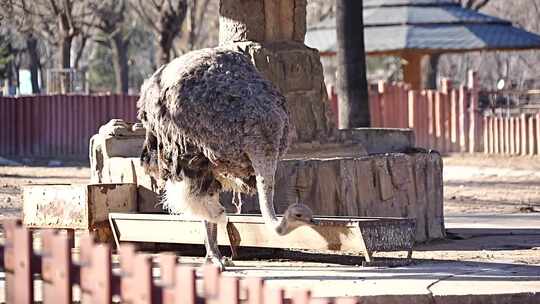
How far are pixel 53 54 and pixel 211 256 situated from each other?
55.7m

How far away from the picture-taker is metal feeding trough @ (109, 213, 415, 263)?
10.6 m

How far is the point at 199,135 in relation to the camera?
10.2 metres

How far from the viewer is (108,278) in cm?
598

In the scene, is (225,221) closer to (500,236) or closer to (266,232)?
(266,232)

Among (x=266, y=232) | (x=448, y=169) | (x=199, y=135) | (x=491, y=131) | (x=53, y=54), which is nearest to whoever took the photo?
(x=199, y=135)

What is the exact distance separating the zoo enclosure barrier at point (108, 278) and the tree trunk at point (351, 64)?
1325 cm

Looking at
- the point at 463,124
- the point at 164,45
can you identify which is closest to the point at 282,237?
the point at 463,124

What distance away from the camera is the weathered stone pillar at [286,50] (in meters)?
13.1

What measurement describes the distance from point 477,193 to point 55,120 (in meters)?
12.3

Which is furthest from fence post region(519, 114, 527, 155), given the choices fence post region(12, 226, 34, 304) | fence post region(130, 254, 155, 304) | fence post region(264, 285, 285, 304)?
fence post region(264, 285, 285, 304)

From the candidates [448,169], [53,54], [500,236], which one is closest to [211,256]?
[500,236]

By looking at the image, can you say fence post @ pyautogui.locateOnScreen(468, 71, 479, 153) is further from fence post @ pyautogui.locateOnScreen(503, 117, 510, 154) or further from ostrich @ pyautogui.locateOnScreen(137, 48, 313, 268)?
ostrich @ pyautogui.locateOnScreen(137, 48, 313, 268)

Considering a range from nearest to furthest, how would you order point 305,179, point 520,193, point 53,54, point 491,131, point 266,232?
point 266,232
point 305,179
point 520,193
point 491,131
point 53,54

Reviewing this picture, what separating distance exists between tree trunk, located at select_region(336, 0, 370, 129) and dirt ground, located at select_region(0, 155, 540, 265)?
185 centimetres
